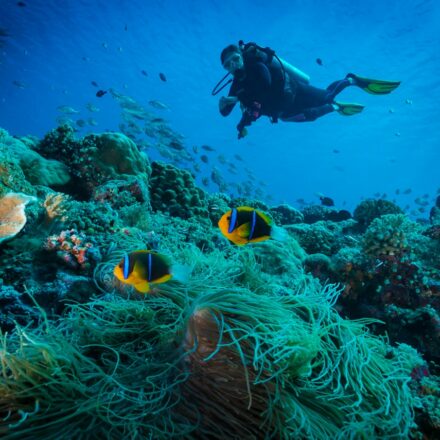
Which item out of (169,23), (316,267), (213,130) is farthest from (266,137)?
(316,267)

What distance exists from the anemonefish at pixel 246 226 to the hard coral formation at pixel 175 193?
17.3 ft

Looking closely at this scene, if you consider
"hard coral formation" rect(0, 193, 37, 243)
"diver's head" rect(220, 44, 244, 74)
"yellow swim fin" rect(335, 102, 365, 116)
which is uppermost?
"yellow swim fin" rect(335, 102, 365, 116)

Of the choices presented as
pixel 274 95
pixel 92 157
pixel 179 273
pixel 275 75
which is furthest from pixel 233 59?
pixel 179 273

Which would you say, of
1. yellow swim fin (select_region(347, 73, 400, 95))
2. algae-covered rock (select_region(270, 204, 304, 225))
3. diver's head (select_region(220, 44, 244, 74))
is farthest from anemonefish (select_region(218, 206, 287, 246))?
algae-covered rock (select_region(270, 204, 304, 225))

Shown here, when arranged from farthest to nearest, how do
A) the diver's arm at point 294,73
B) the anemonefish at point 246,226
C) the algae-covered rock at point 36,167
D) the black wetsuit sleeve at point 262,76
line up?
the diver's arm at point 294,73
the black wetsuit sleeve at point 262,76
the algae-covered rock at point 36,167
the anemonefish at point 246,226

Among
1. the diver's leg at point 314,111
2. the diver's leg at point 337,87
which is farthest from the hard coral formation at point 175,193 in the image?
the diver's leg at point 337,87

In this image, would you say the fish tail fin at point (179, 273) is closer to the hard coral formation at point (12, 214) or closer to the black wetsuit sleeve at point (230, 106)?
the hard coral formation at point (12, 214)

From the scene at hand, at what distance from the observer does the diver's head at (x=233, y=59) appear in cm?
866

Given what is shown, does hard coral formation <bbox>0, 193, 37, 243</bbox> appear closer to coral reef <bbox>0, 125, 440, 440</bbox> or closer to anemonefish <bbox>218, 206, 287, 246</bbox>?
coral reef <bbox>0, 125, 440, 440</bbox>

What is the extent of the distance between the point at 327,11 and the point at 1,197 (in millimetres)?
33354

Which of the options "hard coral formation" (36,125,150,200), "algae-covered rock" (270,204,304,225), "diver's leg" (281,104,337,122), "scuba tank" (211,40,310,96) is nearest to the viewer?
"hard coral formation" (36,125,150,200)

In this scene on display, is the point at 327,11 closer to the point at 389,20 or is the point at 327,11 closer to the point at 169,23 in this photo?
the point at 389,20

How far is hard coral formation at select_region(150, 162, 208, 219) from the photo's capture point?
7.76 m

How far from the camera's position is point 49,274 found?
11.9 ft
